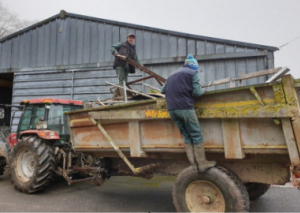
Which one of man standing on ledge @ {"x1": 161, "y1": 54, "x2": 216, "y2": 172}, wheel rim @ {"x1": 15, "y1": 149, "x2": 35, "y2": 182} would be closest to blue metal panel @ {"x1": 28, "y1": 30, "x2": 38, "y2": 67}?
Answer: wheel rim @ {"x1": 15, "y1": 149, "x2": 35, "y2": 182}

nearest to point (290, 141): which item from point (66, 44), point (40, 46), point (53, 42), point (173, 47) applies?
point (173, 47)

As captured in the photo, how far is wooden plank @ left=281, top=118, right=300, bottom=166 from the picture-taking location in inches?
99.4

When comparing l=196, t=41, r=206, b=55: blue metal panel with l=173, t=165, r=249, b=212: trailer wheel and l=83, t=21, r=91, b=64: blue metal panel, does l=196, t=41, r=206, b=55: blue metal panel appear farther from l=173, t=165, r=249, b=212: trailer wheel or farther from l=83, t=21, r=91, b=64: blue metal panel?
l=173, t=165, r=249, b=212: trailer wheel

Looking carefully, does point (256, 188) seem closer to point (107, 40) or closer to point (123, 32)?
point (123, 32)

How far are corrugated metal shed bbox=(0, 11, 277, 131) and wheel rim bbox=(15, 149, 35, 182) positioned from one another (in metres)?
4.51

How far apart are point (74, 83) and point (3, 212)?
21.7 ft

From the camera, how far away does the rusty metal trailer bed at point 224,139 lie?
260 cm

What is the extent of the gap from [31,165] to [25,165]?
0.70 feet

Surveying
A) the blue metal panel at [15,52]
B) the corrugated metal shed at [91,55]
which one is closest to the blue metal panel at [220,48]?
the corrugated metal shed at [91,55]

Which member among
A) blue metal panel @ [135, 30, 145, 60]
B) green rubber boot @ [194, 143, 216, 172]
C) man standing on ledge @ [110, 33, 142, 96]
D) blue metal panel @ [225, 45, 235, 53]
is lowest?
green rubber boot @ [194, 143, 216, 172]

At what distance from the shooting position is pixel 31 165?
5.34 metres

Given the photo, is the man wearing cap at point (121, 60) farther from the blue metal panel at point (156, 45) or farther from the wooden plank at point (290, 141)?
the blue metal panel at point (156, 45)

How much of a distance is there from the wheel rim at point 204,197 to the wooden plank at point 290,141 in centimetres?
91

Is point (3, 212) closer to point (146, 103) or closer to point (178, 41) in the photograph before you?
point (146, 103)
